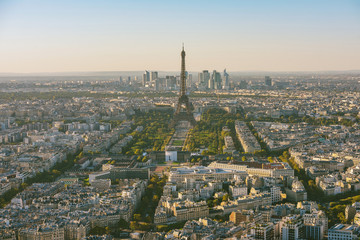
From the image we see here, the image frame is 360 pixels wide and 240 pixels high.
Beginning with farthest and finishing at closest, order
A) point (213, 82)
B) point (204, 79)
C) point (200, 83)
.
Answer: point (204, 79) < point (200, 83) < point (213, 82)

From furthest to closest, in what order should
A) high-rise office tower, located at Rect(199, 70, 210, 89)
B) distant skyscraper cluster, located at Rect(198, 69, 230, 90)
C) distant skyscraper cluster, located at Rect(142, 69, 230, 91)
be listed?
high-rise office tower, located at Rect(199, 70, 210, 89), distant skyscraper cluster, located at Rect(198, 69, 230, 90), distant skyscraper cluster, located at Rect(142, 69, 230, 91)

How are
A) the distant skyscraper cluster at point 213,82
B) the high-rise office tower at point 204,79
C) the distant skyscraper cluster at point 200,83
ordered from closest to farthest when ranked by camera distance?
the distant skyscraper cluster at point 200,83 < the distant skyscraper cluster at point 213,82 < the high-rise office tower at point 204,79

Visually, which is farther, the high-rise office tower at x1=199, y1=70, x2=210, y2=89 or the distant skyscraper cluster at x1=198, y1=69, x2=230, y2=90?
the high-rise office tower at x1=199, y1=70, x2=210, y2=89

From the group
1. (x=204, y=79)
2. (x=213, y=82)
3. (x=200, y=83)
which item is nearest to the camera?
(x=213, y=82)

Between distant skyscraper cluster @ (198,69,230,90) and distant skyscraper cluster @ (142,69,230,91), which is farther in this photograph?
distant skyscraper cluster @ (198,69,230,90)

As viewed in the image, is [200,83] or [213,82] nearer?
[213,82]

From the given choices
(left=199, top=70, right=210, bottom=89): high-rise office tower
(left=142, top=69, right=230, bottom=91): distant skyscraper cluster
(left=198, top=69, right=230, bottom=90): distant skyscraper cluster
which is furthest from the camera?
(left=199, top=70, right=210, bottom=89): high-rise office tower

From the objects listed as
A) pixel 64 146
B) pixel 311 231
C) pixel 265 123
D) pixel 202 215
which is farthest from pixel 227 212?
pixel 265 123

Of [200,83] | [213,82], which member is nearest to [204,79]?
[200,83]

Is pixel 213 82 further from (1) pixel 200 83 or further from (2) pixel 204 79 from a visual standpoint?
(2) pixel 204 79

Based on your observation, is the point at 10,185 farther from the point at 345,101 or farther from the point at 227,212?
the point at 345,101

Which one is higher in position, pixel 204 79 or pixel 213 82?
pixel 204 79
